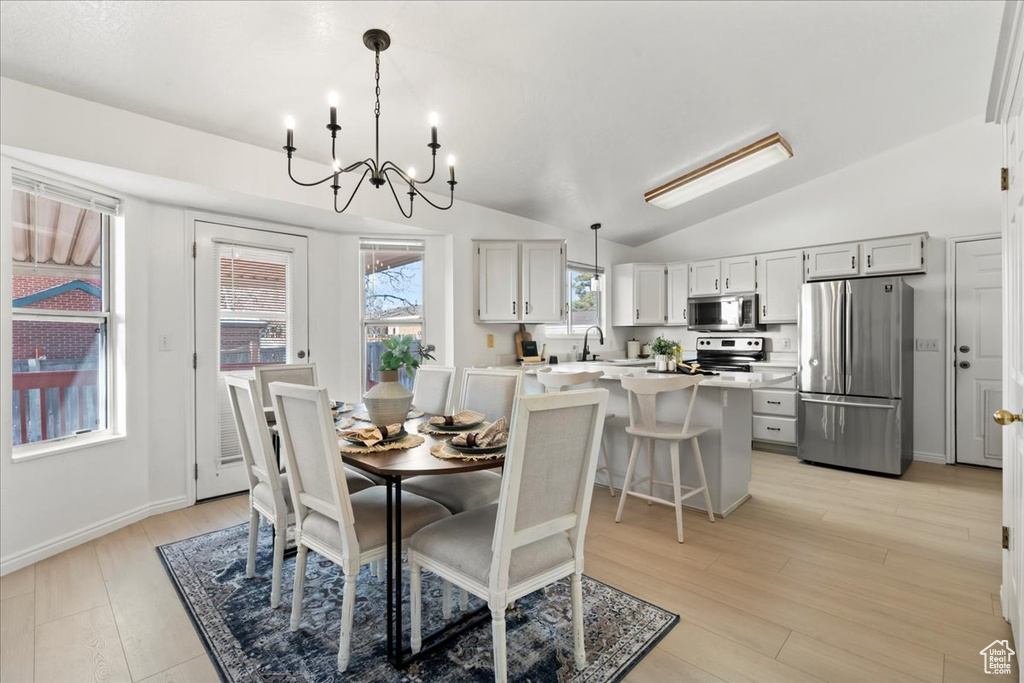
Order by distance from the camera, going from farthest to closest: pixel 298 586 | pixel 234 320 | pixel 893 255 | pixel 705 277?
pixel 705 277 → pixel 893 255 → pixel 234 320 → pixel 298 586

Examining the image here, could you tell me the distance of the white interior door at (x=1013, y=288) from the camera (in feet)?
4.81

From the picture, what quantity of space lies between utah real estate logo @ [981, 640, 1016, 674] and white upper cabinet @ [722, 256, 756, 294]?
3.80 m

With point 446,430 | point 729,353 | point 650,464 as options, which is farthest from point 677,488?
point 729,353

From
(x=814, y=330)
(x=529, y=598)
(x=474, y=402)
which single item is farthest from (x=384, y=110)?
(x=814, y=330)

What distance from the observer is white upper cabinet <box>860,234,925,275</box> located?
4.20 m

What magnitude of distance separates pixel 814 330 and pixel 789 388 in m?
0.75

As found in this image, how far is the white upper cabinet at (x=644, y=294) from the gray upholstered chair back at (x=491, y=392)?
11.5ft

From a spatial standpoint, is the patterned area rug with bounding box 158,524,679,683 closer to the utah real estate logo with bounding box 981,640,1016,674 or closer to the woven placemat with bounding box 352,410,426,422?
the woven placemat with bounding box 352,410,426,422

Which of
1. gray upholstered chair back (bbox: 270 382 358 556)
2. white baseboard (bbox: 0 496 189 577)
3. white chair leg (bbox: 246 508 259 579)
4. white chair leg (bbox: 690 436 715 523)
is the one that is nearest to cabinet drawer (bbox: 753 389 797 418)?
white chair leg (bbox: 690 436 715 523)

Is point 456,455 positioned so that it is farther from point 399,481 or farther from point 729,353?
point 729,353

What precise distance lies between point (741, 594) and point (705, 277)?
13.2 feet

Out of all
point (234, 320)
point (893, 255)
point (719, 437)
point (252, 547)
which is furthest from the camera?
point (893, 255)

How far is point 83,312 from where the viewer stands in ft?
9.20

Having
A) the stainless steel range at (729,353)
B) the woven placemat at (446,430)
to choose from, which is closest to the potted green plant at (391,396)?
the woven placemat at (446,430)
